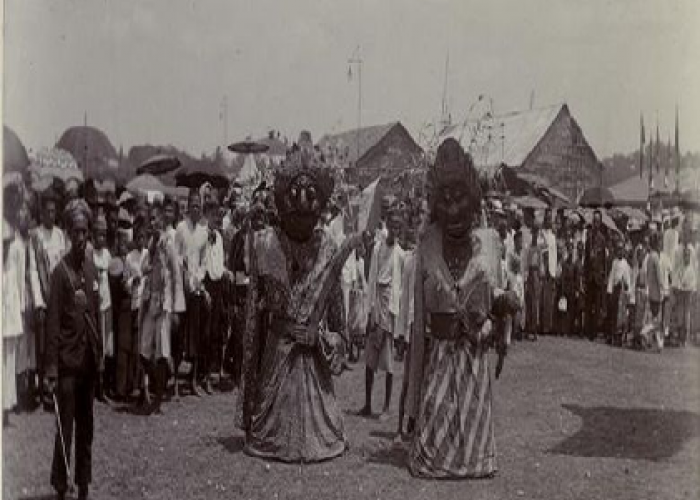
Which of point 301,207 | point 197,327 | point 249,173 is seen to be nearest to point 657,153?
point 301,207

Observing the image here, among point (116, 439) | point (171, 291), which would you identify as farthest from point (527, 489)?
point (171, 291)

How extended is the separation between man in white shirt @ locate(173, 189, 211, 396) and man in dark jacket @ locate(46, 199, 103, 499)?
6.84 feet

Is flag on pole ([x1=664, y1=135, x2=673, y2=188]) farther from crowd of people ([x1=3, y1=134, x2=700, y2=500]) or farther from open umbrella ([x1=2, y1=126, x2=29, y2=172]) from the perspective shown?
open umbrella ([x1=2, y1=126, x2=29, y2=172])

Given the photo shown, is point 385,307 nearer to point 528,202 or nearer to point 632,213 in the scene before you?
point 528,202

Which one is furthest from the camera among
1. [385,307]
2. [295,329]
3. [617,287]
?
[617,287]

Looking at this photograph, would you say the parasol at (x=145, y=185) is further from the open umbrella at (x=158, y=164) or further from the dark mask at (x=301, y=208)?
the dark mask at (x=301, y=208)

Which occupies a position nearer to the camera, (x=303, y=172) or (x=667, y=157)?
(x=303, y=172)

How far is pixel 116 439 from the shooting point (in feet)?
17.9

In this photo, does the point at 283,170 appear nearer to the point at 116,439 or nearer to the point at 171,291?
the point at 171,291

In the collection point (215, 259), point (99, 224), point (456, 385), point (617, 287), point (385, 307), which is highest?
point (99, 224)

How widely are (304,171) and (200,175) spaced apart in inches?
77.1

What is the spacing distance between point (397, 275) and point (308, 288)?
4.63 ft

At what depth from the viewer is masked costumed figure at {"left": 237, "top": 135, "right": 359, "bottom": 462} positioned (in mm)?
5523

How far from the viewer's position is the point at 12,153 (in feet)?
15.5
